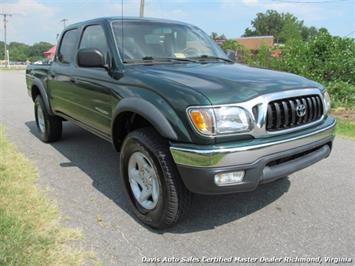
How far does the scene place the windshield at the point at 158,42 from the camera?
4039 mm

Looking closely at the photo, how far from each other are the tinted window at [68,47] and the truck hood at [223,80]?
1.77m

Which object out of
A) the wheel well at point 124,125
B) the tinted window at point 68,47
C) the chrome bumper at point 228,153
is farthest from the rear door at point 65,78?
the chrome bumper at point 228,153

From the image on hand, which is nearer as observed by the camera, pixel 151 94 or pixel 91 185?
pixel 151 94

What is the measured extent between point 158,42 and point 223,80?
4.46 feet

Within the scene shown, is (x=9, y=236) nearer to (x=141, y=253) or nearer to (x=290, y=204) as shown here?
(x=141, y=253)

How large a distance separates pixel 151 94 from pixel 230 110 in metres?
0.74

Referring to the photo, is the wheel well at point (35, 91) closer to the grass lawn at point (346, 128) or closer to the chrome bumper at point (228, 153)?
the chrome bumper at point (228, 153)

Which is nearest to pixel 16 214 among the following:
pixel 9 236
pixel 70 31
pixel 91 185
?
pixel 9 236

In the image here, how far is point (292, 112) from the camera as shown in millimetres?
3141

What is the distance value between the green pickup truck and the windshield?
12mm

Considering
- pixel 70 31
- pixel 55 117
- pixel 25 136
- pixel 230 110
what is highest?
pixel 70 31

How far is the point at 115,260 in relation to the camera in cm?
287

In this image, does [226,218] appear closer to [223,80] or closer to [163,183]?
[163,183]

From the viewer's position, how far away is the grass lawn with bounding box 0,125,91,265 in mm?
2781
